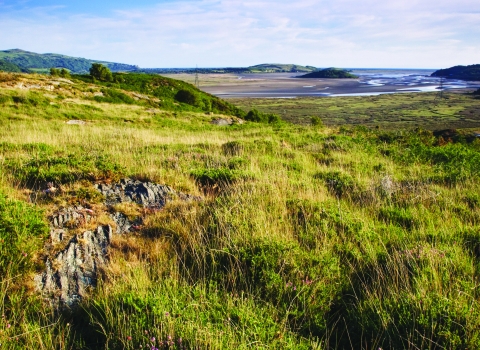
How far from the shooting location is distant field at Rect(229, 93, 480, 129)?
5847 cm

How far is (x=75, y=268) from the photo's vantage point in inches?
138

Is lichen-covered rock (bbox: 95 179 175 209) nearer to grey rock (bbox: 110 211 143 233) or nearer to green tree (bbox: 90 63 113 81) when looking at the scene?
grey rock (bbox: 110 211 143 233)

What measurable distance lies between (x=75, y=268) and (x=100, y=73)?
160 ft

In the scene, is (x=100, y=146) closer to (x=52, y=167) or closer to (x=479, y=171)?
(x=52, y=167)

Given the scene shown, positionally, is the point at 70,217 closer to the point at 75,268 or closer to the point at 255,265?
the point at 75,268

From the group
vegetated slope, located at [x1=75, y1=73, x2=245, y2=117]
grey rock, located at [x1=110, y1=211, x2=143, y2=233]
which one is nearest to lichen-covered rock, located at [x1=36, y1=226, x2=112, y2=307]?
grey rock, located at [x1=110, y1=211, x2=143, y2=233]

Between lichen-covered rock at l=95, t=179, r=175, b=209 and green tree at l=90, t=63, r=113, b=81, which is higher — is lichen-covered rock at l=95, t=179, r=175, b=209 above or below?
below

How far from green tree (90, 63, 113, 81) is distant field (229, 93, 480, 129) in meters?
31.3

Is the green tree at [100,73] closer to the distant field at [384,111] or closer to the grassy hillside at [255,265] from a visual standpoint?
the distant field at [384,111]

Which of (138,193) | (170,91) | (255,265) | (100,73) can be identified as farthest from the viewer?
(170,91)

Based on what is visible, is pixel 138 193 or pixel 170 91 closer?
pixel 138 193

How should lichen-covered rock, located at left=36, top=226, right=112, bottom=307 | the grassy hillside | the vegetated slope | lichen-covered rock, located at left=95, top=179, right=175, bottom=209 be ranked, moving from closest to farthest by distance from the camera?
the grassy hillside, lichen-covered rock, located at left=36, top=226, right=112, bottom=307, lichen-covered rock, located at left=95, top=179, right=175, bottom=209, the vegetated slope

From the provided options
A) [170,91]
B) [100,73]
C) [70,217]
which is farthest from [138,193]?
[100,73]

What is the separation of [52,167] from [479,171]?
10.2 metres
